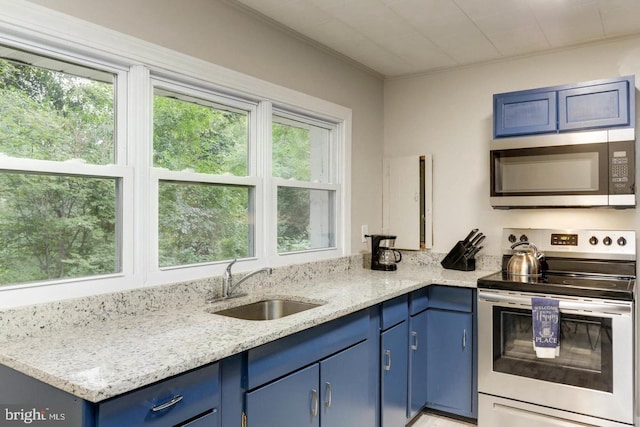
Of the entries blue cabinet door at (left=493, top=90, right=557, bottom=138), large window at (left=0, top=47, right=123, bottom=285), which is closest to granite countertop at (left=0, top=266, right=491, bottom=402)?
large window at (left=0, top=47, right=123, bottom=285)

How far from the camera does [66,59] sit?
172 centimetres

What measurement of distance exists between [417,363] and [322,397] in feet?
3.53

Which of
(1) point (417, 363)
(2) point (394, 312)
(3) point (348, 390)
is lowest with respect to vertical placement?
(1) point (417, 363)

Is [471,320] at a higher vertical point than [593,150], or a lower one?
lower

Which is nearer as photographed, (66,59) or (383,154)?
(66,59)

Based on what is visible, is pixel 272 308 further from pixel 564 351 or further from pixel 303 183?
pixel 564 351

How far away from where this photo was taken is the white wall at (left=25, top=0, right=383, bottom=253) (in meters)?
1.89

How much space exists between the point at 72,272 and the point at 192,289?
533 mm

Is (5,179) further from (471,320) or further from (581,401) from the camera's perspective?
(581,401)

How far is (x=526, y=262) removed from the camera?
2.83m

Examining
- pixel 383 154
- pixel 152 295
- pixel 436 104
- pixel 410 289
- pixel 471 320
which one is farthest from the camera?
pixel 383 154

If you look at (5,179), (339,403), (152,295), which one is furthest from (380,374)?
(5,179)

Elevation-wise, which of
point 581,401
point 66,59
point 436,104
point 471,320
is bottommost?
point 581,401

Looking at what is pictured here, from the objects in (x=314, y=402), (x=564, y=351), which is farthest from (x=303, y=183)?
(x=564, y=351)
